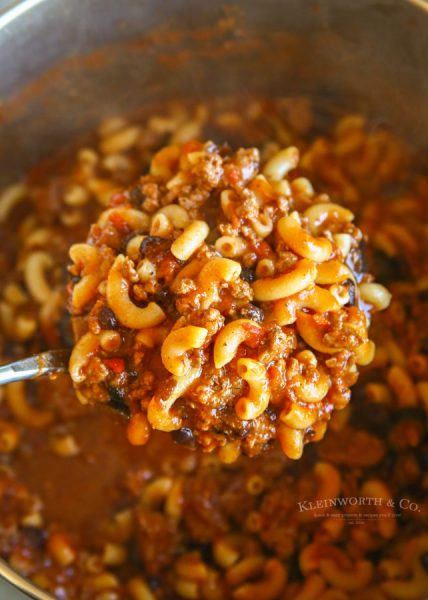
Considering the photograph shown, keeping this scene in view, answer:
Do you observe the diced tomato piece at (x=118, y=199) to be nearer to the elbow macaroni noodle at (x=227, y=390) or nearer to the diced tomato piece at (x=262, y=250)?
the elbow macaroni noodle at (x=227, y=390)

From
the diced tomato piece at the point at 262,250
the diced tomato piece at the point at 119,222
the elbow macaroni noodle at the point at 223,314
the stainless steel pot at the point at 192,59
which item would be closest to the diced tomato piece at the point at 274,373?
the elbow macaroni noodle at the point at 223,314

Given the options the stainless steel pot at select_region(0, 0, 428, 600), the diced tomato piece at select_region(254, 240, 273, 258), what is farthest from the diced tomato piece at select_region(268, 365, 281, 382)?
the stainless steel pot at select_region(0, 0, 428, 600)

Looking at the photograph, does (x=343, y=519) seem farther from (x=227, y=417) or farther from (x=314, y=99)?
(x=314, y=99)

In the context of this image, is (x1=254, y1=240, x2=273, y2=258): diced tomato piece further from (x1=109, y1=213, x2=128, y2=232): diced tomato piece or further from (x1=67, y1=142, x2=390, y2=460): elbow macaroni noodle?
(x1=109, y1=213, x2=128, y2=232): diced tomato piece

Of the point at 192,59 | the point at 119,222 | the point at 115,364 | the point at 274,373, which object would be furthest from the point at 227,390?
the point at 192,59

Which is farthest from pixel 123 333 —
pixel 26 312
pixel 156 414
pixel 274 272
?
pixel 26 312

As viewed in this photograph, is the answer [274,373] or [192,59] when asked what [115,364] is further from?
[192,59]

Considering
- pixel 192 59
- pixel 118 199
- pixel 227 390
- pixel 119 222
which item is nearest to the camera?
pixel 227 390
